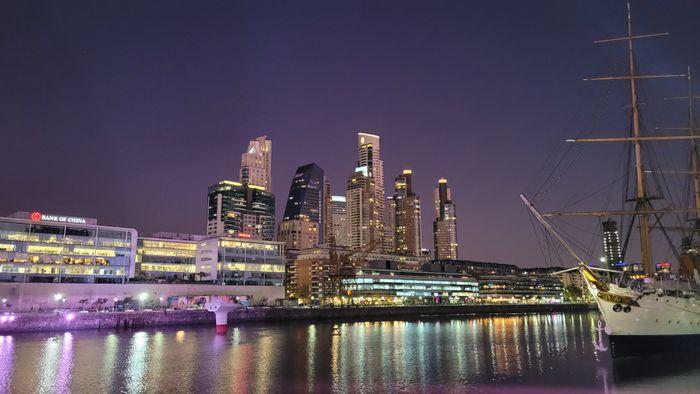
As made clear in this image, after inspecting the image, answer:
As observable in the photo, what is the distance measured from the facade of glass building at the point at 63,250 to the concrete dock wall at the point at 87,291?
4.45 m

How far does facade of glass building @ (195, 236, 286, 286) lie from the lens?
146m

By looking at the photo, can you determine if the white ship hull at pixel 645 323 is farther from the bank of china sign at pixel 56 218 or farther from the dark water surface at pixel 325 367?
the bank of china sign at pixel 56 218

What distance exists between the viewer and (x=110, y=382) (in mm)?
38969

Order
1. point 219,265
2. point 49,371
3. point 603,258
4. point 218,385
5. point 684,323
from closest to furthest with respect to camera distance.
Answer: point 218,385 → point 49,371 → point 684,323 → point 603,258 → point 219,265

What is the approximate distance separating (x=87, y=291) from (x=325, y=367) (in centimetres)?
8872

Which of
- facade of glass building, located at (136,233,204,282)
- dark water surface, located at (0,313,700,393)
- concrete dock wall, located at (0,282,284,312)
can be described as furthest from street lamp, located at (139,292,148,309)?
dark water surface, located at (0,313,700,393)

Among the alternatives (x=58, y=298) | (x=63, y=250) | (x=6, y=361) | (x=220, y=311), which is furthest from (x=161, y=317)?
(x=6, y=361)

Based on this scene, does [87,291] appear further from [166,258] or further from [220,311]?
[220,311]

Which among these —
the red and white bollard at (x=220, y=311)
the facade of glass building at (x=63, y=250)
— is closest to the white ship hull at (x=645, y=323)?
the red and white bollard at (x=220, y=311)

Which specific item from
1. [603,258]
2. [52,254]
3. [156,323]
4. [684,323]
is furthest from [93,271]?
[684,323]

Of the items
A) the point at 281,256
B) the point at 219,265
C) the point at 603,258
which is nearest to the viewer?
the point at 603,258

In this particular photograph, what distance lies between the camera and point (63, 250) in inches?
4668

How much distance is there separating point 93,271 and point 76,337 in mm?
50751

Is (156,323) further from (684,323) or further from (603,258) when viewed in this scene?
(684,323)
